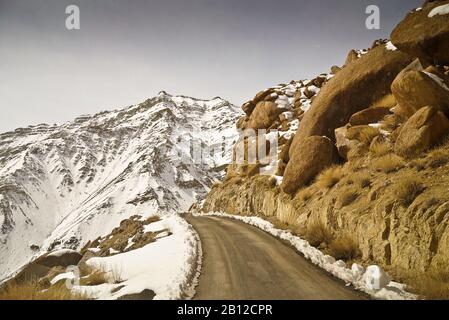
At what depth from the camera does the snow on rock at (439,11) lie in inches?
488

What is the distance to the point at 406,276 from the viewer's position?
731 centimetres

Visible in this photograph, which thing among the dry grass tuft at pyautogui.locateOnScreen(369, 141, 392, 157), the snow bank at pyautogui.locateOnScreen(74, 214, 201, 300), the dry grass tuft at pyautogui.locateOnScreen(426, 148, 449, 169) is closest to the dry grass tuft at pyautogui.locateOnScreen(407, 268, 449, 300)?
the dry grass tuft at pyautogui.locateOnScreen(426, 148, 449, 169)

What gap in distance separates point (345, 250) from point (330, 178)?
495cm

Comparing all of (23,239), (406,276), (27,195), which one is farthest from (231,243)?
(27,195)

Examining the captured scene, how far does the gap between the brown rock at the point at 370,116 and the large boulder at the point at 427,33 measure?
2865 mm

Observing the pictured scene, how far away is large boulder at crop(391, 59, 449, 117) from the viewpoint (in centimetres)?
1084

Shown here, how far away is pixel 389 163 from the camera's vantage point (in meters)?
10.9

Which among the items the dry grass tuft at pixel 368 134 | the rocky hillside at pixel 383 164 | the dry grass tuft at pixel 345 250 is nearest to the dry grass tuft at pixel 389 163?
the rocky hillside at pixel 383 164

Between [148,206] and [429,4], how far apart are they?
6281 inches

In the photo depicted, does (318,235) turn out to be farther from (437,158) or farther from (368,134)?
(368,134)

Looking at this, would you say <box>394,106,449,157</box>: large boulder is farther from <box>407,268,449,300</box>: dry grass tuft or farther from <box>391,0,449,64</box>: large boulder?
<box>407,268,449,300</box>: dry grass tuft

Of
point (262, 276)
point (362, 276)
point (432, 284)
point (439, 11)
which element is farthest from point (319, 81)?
point (432, 284)

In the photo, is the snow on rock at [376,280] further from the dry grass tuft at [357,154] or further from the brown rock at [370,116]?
the brown rock at [370,116]
